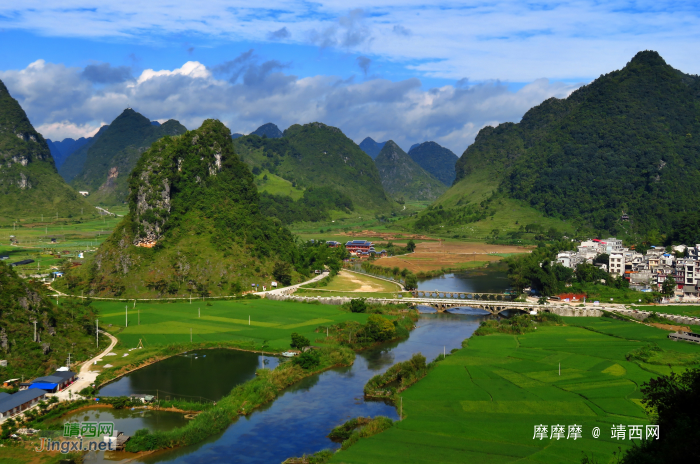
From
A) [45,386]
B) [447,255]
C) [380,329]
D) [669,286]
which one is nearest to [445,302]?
[380,329]

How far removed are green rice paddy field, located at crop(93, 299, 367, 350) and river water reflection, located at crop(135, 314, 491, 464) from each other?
31.3 feet

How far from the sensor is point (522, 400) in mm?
45844

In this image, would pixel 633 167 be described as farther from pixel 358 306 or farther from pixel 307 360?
pixel 307 360

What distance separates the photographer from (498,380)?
5094cm

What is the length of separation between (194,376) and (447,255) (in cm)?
9698

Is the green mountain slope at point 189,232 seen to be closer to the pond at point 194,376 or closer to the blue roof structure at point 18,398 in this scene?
the pond at point 194,376

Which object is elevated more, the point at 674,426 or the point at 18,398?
the point at 674,426

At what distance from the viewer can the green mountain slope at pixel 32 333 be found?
51188 mm

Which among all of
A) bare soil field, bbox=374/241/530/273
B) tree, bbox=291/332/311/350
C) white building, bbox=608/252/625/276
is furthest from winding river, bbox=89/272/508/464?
bare soil field, bbox=374/241/530/273

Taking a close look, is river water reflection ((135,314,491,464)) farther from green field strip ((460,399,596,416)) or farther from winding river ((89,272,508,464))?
green field strip ((460,399,596,416))

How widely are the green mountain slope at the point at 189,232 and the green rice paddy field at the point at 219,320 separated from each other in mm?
6428

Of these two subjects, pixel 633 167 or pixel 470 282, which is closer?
pixel 470 282

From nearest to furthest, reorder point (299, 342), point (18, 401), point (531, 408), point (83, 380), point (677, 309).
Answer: point (18, 401) < point (531, 408) < point (83, 380) < point (299, 342) < point (677, 309)

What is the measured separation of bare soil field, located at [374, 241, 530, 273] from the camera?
127 m
